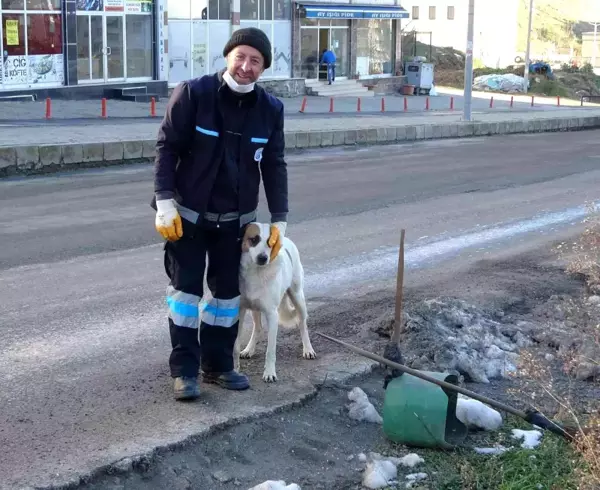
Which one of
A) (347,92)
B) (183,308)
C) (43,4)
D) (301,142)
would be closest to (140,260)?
(183,308)

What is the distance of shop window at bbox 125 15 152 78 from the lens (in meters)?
30.2

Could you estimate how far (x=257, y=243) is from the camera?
16.7 ft

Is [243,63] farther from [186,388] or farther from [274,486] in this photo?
[274,486]

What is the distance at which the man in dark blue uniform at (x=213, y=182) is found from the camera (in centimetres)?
482

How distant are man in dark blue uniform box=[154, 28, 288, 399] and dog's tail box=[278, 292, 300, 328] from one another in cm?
68

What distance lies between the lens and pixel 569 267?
353 inches

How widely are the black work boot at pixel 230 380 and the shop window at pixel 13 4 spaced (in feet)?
74.0

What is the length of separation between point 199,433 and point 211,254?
991mm

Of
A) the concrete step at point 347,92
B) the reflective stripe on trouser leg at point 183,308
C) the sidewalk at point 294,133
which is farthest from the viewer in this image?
the concrete step at point 347,92

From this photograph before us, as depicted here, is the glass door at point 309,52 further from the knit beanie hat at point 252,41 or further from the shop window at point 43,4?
the knit beanie hat at point 252,41

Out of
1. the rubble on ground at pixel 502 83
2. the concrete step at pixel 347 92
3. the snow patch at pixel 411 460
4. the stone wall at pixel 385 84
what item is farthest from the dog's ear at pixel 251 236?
the rubble on ground at pixel 502 83

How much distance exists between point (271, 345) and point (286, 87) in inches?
1257

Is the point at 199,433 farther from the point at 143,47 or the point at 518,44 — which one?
the point at 518,44

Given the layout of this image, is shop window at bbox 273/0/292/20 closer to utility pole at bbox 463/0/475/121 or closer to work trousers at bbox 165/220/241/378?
utility pole at bbox 463/0/475/121
